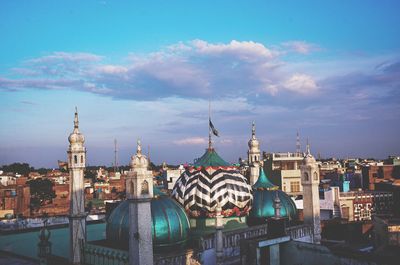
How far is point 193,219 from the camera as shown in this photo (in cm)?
1633

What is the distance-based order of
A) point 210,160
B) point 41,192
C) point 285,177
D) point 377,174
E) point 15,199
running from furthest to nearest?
1. point 41,192
2. point 377,174
3. point 15,199
4. point 285,177
5. point 210,160

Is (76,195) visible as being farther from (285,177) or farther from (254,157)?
(285,177)

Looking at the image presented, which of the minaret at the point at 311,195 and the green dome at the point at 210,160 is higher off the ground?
the green dome at the point at 210,160

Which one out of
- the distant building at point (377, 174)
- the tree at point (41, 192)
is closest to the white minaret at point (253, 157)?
the distant building at point (377, 174)

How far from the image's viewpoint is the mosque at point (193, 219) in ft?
39.5

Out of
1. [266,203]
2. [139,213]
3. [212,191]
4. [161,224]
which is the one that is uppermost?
[212,191]

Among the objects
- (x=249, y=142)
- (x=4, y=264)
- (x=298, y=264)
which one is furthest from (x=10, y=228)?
(x=298, y=264)

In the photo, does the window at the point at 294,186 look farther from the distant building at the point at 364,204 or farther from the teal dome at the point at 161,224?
the teal dome at the point at 161,224

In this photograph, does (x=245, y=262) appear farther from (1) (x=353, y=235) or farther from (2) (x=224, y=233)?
(1) (x=353, y=235)

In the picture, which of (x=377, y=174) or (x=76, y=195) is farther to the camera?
(x=377, y=174)

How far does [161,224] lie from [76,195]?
3552mm

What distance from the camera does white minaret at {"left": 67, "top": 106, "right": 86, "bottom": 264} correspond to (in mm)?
14617

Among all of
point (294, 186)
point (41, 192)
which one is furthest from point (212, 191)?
point (41, 192)

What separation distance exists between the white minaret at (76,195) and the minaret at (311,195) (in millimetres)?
8893
